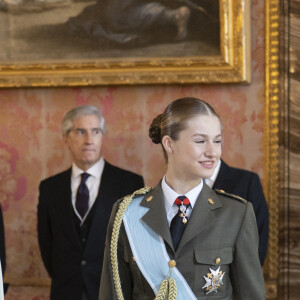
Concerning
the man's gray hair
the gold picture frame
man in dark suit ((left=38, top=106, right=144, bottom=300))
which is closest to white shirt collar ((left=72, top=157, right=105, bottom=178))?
man in dark suit ((left=38, top=106, right=144, bottom=300))

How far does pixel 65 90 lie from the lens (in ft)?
15.9

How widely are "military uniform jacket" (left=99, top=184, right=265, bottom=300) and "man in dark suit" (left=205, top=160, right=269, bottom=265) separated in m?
1.13

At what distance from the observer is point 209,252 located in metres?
2.41

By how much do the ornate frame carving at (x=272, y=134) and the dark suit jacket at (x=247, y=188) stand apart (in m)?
0.72

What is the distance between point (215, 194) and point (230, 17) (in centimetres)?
233

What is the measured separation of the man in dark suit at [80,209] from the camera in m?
3.96

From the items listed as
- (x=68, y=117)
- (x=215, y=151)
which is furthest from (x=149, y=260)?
(x=68, y=117)

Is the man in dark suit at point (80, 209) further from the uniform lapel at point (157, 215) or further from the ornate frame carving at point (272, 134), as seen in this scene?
the uniform lapel at point (157, 215)

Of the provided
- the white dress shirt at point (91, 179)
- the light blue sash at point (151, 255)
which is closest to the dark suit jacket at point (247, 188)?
the white dress shirt at point (91, 179)

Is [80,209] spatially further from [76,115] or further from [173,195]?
[173,195]

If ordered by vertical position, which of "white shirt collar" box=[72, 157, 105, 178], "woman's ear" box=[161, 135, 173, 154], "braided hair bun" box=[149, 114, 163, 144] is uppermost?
"braided hair bun" box=[149, 114, 163, 144]

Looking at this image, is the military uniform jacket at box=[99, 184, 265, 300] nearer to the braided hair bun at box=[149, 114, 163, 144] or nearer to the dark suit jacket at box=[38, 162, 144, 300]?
the braided hair bun at box=[149, 114, 163, 144]

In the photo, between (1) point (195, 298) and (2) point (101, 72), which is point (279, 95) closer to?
(2) point (101, 72)

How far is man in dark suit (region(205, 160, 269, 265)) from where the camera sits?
365 centimetres
